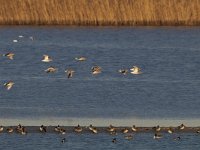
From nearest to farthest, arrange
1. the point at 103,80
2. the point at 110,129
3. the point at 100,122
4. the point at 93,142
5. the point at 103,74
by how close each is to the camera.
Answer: the point at 93,142
the point at 110,129
the point at 100,122
the point at 103,80
the point at 103,74

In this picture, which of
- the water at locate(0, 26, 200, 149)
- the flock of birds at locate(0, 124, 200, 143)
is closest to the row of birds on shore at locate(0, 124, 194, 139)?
the flock of birds at locate(0, 124, 200, 143)

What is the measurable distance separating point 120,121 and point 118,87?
6.33 meters

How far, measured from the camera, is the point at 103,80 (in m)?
34.6

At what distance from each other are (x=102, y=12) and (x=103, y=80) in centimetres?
1462

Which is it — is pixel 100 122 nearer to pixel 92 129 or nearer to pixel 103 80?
pixel 92 129

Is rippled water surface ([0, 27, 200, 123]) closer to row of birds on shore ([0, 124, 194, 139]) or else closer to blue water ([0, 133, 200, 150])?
row of birds on shore ([0, 124, 194, 139])

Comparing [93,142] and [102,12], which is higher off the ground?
[102,12]

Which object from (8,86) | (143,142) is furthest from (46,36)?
(143,142)

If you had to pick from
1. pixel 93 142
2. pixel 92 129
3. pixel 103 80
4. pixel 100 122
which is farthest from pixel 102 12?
pixel 93 142

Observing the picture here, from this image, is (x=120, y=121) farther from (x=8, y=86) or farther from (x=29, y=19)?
(x=29, y=19)

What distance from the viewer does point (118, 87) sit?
32875mm

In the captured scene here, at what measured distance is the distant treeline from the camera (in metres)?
48.6

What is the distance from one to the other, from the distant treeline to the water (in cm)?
53

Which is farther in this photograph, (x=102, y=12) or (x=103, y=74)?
(x=102, y=12)
